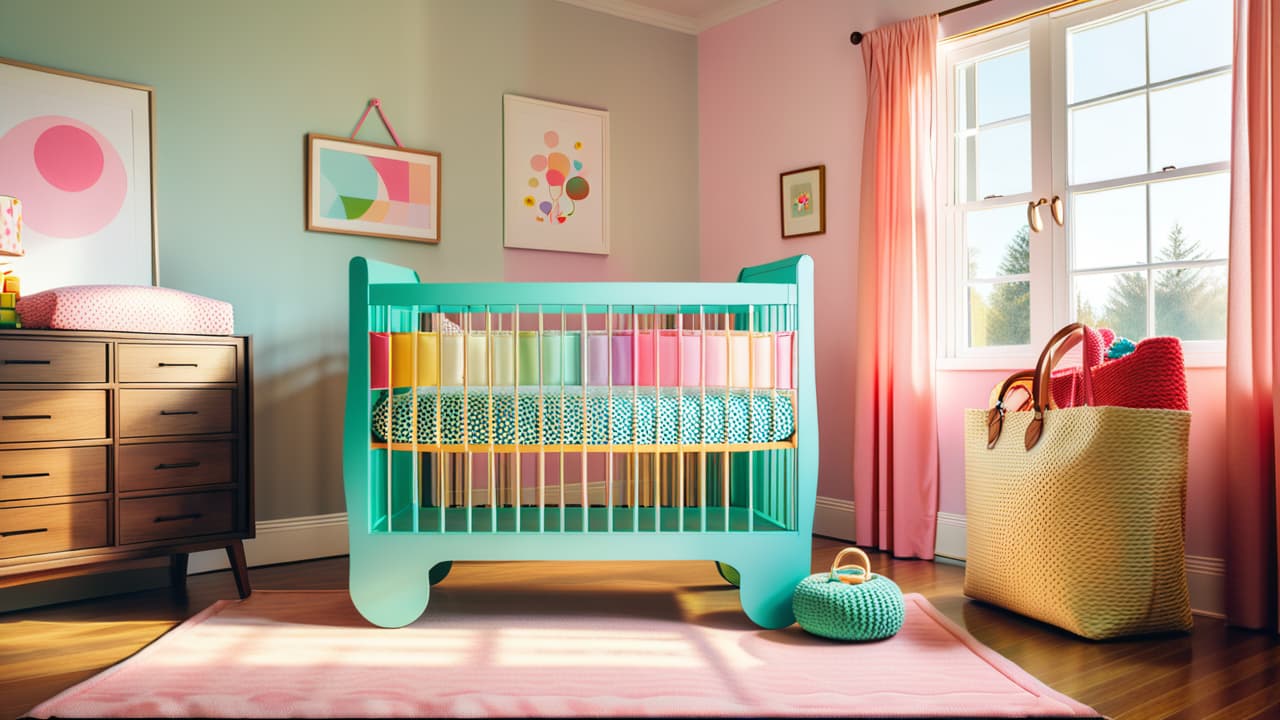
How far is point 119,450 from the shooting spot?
7.52 ft

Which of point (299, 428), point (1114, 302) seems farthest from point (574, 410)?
point (1114, 302)

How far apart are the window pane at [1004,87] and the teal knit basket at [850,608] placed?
1.77m

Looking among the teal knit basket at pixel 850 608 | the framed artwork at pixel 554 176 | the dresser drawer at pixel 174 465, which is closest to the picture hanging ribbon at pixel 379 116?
the framed artwork at pixel 554 176

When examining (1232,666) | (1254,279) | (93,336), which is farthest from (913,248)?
(93,336)

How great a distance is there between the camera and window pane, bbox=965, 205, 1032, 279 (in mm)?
2986

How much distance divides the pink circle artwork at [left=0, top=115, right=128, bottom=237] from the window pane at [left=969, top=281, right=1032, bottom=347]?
8.87ft

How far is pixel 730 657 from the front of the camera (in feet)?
6.21

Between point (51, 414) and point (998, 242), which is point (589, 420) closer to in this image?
point (51, 414)

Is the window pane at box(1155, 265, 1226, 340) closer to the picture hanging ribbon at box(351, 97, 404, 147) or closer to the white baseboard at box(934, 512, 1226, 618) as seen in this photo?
the white baseboard at box(934, 512, 1226, 618)

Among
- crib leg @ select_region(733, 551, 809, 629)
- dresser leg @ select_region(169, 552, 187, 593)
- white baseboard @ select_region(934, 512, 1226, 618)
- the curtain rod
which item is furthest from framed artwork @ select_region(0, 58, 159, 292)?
white baseboard @ select_region(934, 512, 1226, 618)

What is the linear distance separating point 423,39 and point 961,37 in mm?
1875

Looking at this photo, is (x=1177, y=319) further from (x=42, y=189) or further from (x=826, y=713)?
(x=42, y=189)

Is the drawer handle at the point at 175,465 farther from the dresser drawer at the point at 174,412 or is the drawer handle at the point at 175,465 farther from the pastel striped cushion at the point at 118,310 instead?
the pastel striped cushion at the point at 118,310

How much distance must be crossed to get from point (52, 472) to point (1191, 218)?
120 inches
